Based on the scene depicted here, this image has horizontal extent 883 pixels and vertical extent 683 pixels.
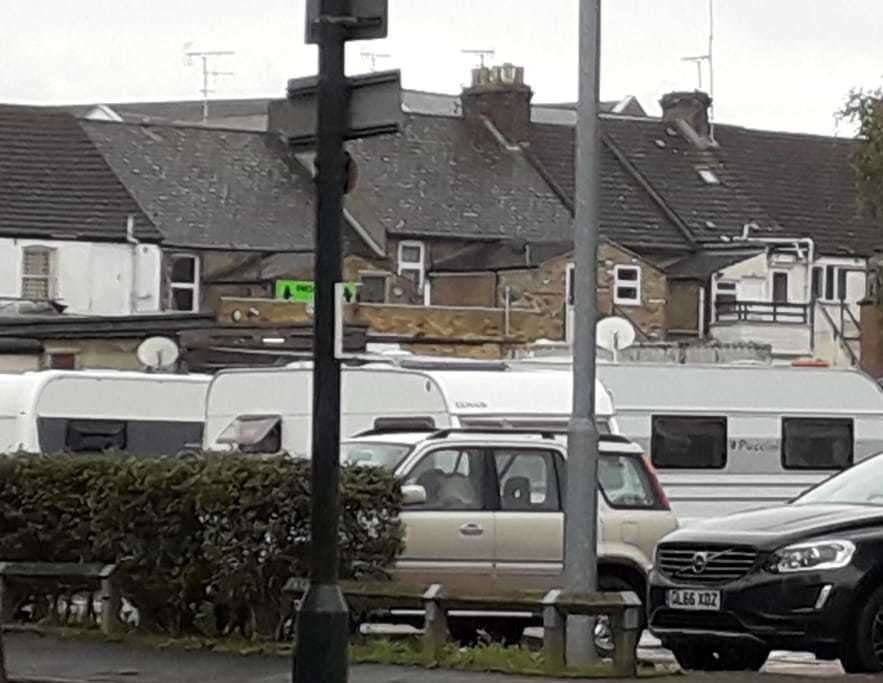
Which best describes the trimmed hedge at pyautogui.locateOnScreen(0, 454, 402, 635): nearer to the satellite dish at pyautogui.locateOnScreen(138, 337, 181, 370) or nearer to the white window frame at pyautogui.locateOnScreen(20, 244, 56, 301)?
the satellite dish at pyautogui.locateOnScreen(138, 337, 181, 370)

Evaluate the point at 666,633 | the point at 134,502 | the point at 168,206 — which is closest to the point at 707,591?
the point at 666,633

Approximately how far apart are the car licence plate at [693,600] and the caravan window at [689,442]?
1228cm

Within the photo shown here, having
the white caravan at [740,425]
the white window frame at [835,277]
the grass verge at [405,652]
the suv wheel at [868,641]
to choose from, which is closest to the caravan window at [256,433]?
the white caravan at [740,425]

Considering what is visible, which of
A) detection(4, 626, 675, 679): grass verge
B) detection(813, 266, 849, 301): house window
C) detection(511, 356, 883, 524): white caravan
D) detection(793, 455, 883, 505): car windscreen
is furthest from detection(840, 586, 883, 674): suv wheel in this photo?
detection(813, 266, 849, 301): house window

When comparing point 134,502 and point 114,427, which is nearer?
point 134,502

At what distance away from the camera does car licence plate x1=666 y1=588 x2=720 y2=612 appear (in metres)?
16.0

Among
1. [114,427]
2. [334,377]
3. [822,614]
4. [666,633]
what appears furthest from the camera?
[114,427]

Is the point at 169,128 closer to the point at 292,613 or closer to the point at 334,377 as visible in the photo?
the point at 292,613

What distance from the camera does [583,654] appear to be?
52.2 feet

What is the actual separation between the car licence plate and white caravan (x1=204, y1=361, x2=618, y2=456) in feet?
24.0

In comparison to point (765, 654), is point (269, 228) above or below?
above

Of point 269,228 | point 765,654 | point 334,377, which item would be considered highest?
point 269,228

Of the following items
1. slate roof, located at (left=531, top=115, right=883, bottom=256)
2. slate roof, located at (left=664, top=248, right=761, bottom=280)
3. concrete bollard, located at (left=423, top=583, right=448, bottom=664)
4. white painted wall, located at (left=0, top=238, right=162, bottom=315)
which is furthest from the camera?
slate roof, located at (left=531, top=115, right=883, bottom=256)

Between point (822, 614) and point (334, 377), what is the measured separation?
488 cm
